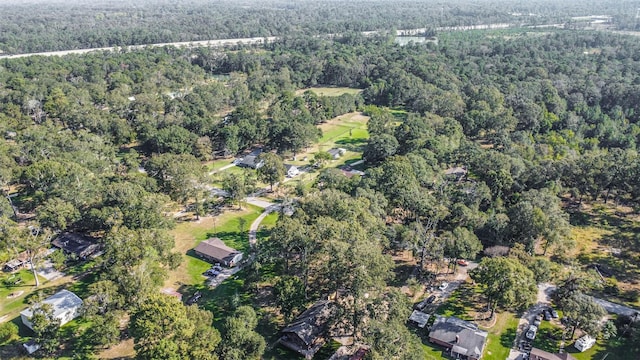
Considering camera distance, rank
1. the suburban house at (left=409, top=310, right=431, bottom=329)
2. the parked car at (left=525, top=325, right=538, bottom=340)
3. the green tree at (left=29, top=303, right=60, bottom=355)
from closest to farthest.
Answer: the green tree at (left=29, top=303, right=60, bottom=355) < the parked car at (left=525, top=325, right=538, bottom=340) < the suburban house at (left=409, top=310, right=431, bottom=329)

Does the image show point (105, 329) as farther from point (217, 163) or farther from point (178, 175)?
point (217, 163)

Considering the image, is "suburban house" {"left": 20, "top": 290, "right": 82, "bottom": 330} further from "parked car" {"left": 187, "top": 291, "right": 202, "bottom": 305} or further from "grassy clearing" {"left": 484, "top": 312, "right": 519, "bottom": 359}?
"grassy clearing" {"left": 484, "top": 312, "right": 519, "bottom": 359}

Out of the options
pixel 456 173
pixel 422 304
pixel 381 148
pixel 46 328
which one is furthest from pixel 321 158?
pixel 46 328

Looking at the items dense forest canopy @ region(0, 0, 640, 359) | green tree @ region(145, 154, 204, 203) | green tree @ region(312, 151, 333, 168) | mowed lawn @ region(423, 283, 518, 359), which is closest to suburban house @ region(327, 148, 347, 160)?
dense forest canopy @ region(0, 0, 640, 359)

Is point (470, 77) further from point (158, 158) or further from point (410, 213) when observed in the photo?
point (158, 158)

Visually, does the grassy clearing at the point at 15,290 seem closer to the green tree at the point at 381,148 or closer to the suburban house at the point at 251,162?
the suburban house at the point at 251,162

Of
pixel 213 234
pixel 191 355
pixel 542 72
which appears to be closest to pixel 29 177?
pixel 213 234
